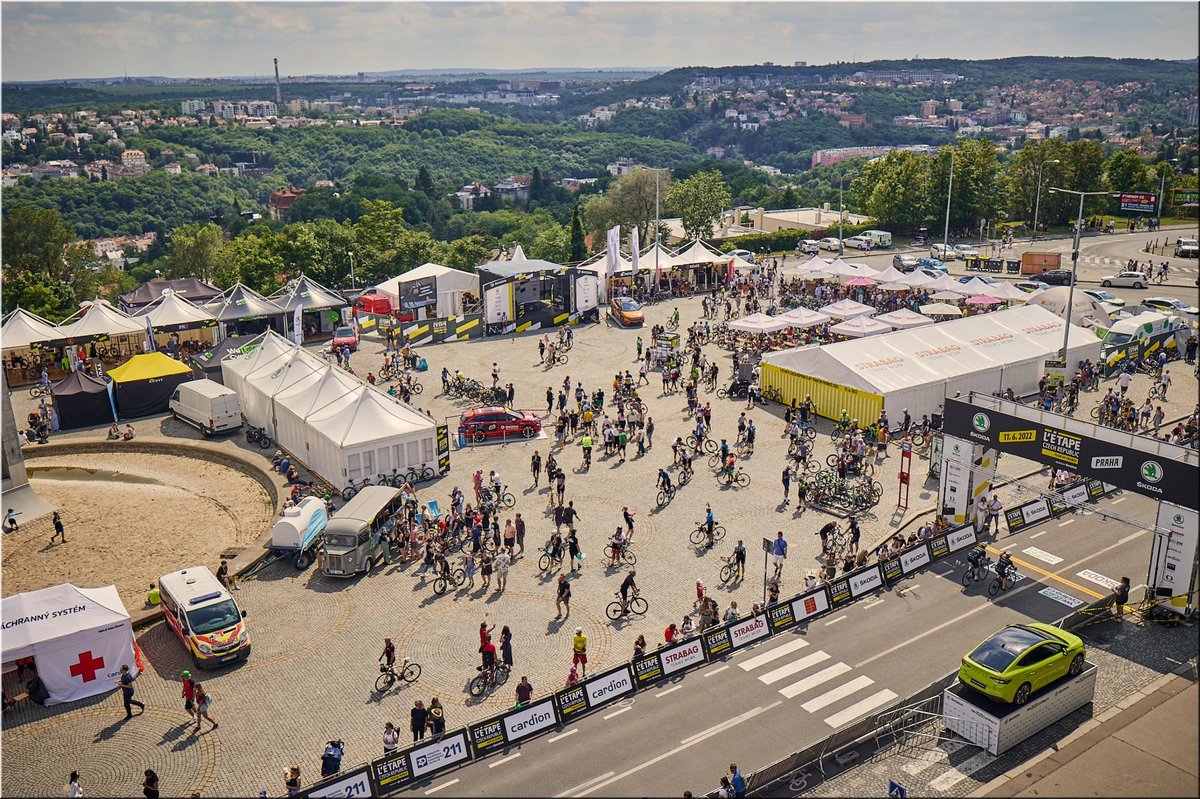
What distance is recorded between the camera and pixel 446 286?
182ft

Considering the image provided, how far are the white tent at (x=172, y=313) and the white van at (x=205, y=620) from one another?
29.5 metres

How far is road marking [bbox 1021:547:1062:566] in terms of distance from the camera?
25250 mm

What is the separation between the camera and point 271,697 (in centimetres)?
2009

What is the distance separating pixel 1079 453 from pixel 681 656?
36.2 feet

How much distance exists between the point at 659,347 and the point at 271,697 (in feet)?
92.7

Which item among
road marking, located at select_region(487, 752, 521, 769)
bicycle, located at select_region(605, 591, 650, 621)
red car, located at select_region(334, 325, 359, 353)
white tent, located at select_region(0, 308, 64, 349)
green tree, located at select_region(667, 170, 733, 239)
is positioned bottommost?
road marking, located at select_region(487, 752, 521, 769)

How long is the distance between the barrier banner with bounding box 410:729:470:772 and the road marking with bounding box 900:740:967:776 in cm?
814

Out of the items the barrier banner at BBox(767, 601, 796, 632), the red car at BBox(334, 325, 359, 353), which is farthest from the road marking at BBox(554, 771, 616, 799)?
the red car at BBox(334, 325, 359, 353)

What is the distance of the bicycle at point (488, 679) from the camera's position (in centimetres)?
2011

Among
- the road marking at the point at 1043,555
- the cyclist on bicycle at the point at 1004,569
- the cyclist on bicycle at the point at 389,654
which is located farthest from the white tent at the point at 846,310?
the cyclist on bicycle at the point at 389,654

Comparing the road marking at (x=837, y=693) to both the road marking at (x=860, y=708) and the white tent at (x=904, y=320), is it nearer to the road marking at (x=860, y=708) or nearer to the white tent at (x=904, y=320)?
the road marking at (x=860, y=708)

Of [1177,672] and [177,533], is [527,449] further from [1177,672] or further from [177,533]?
[1177,672]

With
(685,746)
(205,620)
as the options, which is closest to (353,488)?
(205,620)

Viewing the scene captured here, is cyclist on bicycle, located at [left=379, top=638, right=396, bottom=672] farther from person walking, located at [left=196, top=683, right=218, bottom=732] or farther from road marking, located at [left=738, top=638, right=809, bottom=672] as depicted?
road marking, located at [left=738, top=638, right=809, bottom=672]
